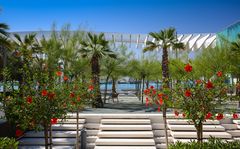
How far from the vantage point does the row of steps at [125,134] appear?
12984 mm

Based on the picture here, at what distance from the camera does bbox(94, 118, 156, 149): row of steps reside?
13.0m

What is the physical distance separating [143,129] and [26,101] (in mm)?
7273

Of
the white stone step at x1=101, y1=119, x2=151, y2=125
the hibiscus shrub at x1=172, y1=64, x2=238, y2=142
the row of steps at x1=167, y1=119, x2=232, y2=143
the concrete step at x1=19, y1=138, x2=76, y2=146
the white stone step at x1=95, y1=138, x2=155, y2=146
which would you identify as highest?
the hibiscus shrub at x1=172, y1=64, x2=238, y2=142

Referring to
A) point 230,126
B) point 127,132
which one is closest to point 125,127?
point 127,132

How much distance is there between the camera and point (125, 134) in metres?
13.7

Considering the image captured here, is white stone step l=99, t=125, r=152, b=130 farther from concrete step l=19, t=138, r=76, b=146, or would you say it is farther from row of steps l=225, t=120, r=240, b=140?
row of steps l=225, t=120, r=240, b=140

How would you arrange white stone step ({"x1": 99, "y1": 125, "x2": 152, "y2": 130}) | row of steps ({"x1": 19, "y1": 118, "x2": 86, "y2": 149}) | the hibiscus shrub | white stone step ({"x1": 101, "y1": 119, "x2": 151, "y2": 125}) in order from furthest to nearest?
white stone step ({"x1": 101, "y1": 119, "x2": 151, "y2": 125}) → white stone step ({"x1": 99, "y1": 125, "x2": 152, "y2": 130}) → row of steps ({"x1": 19, "y1": 118, "x2": 86, "y2": 149}) → the hibiscus shrub

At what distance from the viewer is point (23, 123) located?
8.64 meters

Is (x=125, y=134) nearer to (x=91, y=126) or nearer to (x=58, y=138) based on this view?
(x=91, y=126)

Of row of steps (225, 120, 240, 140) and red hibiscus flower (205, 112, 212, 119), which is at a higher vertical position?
red hibiscus flower (205, 112, 212, 119)

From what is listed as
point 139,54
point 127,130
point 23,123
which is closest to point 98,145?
point 127,130

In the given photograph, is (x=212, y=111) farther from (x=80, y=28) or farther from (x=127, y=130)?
(x=80, y=28)

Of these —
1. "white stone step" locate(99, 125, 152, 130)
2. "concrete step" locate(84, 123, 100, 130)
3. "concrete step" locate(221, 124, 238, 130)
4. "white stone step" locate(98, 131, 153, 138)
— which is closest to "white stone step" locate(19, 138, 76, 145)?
"white stone step" locate(98, 131, 153, 138)

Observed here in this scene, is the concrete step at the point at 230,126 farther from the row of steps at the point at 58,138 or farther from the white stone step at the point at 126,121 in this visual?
the row of steps at the point at 58,138
